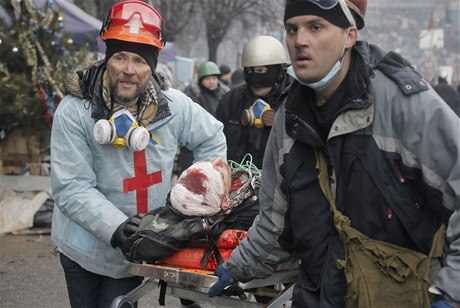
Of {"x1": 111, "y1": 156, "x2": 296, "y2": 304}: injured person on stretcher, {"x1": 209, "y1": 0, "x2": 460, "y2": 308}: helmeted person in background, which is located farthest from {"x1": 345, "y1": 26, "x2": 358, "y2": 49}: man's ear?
{"x1": 111, "y1": 156, "x2": 296, "y2": 304}: injured person on stretcher

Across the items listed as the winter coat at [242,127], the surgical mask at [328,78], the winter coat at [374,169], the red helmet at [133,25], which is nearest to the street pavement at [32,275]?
the winter coat at [242,127]

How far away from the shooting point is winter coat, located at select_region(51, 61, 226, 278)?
325 cm

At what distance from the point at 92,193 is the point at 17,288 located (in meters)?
3.37

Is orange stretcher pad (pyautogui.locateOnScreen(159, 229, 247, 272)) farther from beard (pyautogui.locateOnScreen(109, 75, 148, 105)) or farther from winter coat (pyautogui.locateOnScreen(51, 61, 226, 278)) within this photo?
beard (pyautogui.locateOnScreen(109, 75, 148, 105))

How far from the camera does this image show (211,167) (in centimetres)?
327

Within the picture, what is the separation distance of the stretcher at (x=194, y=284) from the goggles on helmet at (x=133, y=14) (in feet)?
3.89

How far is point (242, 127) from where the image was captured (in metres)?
5.74

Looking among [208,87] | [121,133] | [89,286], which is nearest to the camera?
[121,133]

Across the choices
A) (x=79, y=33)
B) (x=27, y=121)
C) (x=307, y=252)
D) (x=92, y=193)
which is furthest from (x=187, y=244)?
(x=79, y=33)

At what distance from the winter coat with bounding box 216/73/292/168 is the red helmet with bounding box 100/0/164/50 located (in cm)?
220

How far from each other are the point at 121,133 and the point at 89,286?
2.83 ft

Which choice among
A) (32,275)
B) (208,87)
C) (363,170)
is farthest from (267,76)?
(208,87)

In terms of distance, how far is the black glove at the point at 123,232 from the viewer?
316 centimetres

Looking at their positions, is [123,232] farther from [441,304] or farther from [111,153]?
[441,304]
